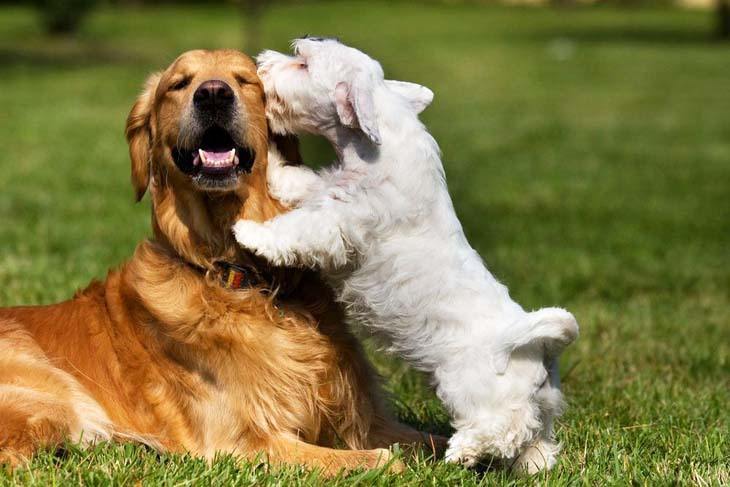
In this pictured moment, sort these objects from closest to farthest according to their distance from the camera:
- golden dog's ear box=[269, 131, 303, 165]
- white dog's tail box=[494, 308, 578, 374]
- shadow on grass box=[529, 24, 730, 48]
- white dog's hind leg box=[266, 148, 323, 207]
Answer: white dog's tail box=[494, 308, 578, 374] < white dog's hind leg box=[266, 148, 323, 207] < golden dog's ear box=[269, 131, 303, 165] < shadow on grass box=[529, 24, 730, 48]

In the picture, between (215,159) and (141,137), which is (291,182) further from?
(141,137)

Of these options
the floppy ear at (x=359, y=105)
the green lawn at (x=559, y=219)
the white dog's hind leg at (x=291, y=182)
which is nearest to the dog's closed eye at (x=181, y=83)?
the white dog's hind leg at (x=291, y=182)

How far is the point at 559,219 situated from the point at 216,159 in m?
7.05

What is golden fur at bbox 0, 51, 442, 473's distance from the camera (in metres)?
4.18

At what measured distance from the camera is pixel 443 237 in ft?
13.6

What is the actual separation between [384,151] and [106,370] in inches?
57.8

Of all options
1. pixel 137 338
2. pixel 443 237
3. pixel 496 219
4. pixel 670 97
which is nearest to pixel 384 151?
pixel 443 237

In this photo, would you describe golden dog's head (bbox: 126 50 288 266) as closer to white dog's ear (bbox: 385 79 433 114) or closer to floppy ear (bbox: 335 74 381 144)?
floppy ear (bbox: 335 74 381 144)

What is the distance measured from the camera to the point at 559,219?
10.9 m

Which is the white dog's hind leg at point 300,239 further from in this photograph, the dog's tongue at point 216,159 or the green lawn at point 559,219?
the green lawn at point 559,219

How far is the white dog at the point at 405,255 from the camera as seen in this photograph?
3891 millimetres

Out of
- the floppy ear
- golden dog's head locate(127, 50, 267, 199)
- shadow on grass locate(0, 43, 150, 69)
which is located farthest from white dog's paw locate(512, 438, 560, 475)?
shadow on grass locate(0, 43, 150, 69)

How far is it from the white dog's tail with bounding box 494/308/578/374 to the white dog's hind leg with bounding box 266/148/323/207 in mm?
1043

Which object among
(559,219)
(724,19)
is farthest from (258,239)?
(724,19)
